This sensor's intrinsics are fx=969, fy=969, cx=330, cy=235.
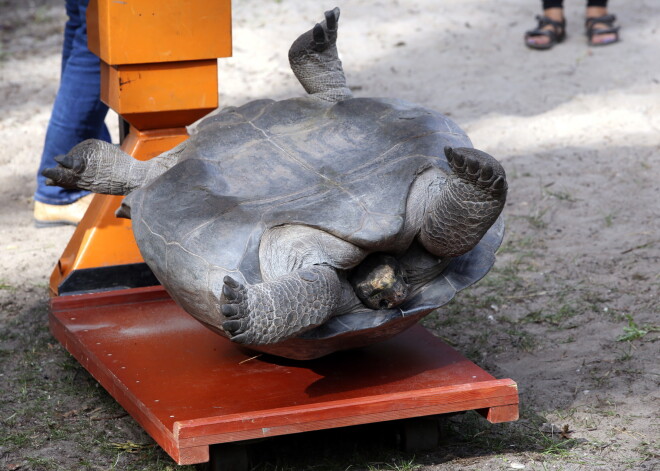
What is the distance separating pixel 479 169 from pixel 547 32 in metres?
3.85

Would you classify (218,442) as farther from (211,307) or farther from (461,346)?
(461,346)

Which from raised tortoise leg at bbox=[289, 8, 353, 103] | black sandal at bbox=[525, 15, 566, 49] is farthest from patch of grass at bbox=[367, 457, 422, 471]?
black sandal at bbox=[525, 15, 566, 49]

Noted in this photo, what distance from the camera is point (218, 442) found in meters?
2.01

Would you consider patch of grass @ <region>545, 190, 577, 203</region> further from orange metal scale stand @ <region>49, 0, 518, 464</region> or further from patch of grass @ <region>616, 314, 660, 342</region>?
orange metal scale stand @ <region>49, 0, 518, 464</region>

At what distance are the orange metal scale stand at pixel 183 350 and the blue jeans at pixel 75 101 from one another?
489mm

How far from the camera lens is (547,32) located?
5547mm

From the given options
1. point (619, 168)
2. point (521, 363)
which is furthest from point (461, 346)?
point (619, 168)

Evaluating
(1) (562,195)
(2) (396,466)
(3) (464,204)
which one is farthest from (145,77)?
(1) (562,195)

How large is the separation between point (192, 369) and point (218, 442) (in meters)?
0.41

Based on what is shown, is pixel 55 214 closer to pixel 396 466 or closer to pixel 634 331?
pixel 396 466

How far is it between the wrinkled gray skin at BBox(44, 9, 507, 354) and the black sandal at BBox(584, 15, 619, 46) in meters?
3.44

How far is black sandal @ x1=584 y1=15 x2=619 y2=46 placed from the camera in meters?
5.53

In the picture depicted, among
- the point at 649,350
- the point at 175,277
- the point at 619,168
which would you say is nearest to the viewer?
the point at 175,277

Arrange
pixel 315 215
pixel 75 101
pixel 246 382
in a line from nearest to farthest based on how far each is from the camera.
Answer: pixel 315 215 < pixel 246 382 < pixel 75 101
